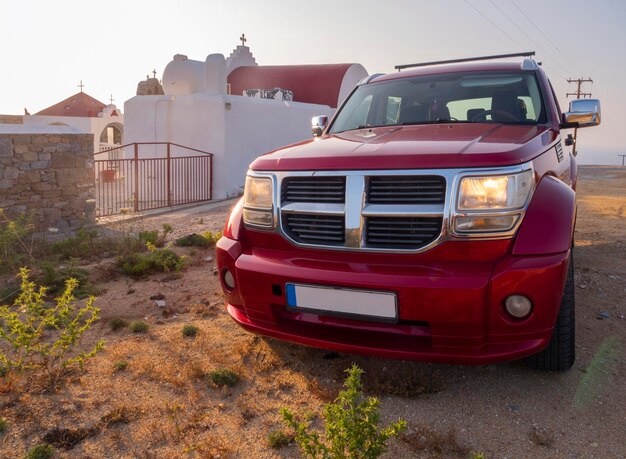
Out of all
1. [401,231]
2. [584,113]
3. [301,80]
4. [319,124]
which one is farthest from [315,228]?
[301,80]

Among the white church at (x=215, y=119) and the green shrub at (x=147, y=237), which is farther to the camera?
the white church at (x=215, y=119)

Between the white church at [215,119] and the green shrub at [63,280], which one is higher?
the white church at [215,119]

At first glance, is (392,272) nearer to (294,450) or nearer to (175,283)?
(294,450)

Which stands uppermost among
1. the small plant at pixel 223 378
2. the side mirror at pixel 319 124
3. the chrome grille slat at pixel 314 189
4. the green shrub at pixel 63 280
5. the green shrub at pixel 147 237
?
the side mirror at pixel 319 124

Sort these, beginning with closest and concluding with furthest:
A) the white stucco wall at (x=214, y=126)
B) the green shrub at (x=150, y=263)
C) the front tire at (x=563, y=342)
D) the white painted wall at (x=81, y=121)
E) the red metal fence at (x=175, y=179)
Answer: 1. the front tire at (x=563, y=342)
2. the green shrub at (x=150, y=263)
3. the red metal fence at (x=175, y=179)
4. the white stucco wall at (x=214, y=126)
5. the white painted wall at (x=81, y=121)

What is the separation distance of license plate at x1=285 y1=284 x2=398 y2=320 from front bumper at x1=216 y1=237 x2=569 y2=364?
3 cm

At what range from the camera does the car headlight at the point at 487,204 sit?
256 cm

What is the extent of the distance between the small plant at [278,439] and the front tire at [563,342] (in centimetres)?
149

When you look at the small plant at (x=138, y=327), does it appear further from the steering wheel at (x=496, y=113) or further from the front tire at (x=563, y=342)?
the steering wheel at (x=496, y=113)

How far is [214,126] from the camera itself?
542 inches

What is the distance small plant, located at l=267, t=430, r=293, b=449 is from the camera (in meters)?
2.52

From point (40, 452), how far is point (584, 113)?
414 cm

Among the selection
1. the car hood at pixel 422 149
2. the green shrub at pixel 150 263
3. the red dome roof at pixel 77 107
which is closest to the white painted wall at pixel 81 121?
the red dome roof at pixel 77 107

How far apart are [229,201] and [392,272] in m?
11.1
